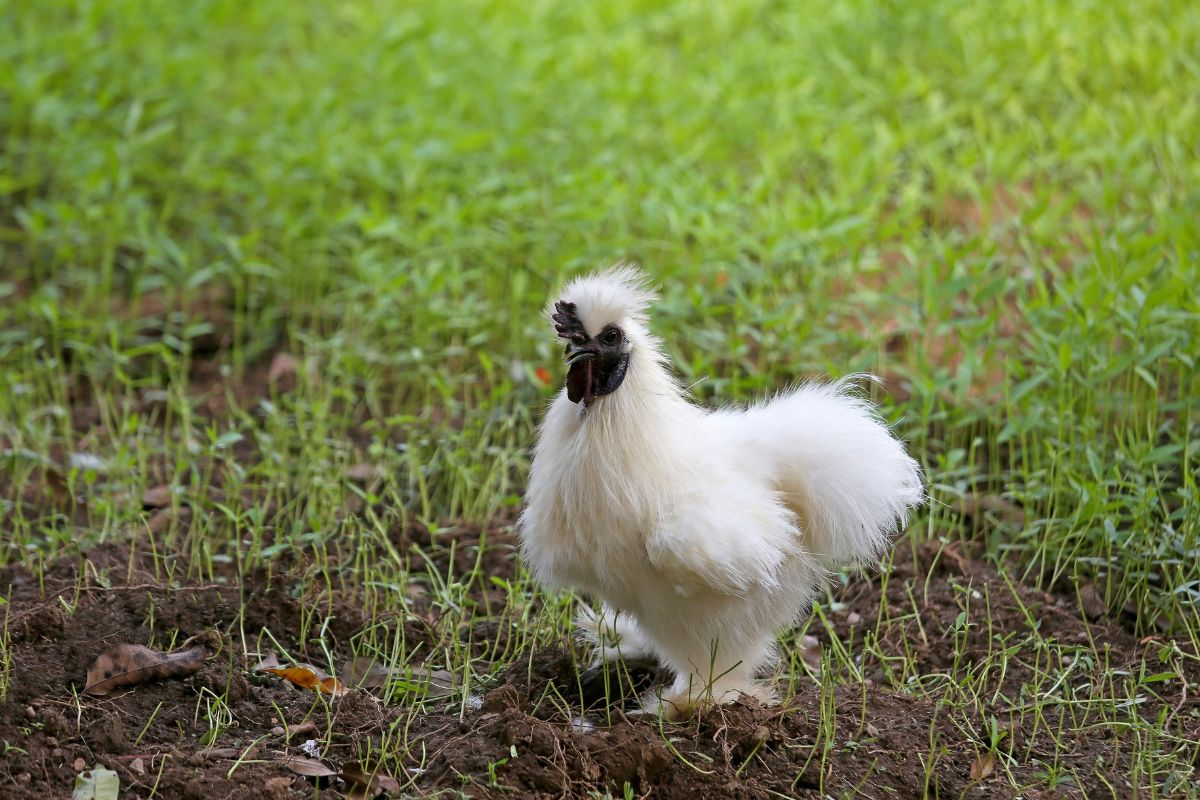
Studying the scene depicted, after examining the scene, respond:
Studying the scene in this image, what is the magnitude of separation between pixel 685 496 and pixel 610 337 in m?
0.42

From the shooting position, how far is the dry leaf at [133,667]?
338 centimetres

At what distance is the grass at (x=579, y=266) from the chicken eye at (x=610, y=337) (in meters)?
0.96

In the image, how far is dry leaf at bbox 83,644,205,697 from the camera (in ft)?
11.1

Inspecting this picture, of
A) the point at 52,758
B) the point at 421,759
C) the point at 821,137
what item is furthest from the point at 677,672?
the point at 821,137

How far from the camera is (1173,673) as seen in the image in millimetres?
3346

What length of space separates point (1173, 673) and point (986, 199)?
2.76 metres

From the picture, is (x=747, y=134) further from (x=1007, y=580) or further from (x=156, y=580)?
(x=156, y=580)

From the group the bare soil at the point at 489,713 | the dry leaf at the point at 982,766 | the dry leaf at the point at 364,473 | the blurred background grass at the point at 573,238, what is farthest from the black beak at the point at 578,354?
the dry leaf at the point at 364,473

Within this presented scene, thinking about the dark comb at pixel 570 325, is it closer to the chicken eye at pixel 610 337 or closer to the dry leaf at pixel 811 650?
the chicken eye at pixel 610 337

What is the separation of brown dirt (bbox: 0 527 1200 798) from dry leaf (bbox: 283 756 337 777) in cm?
2

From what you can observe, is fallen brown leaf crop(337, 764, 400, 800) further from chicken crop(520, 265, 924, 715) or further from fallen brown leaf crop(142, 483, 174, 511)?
fallen brown leaf crop(142, 483, 174, 511)

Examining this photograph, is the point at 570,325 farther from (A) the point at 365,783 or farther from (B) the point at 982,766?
(B) the point at 982,766

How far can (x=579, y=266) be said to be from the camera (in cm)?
544

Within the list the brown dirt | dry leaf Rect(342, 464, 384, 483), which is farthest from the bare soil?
dry leaf Rect(342, 464, 384, 483)
